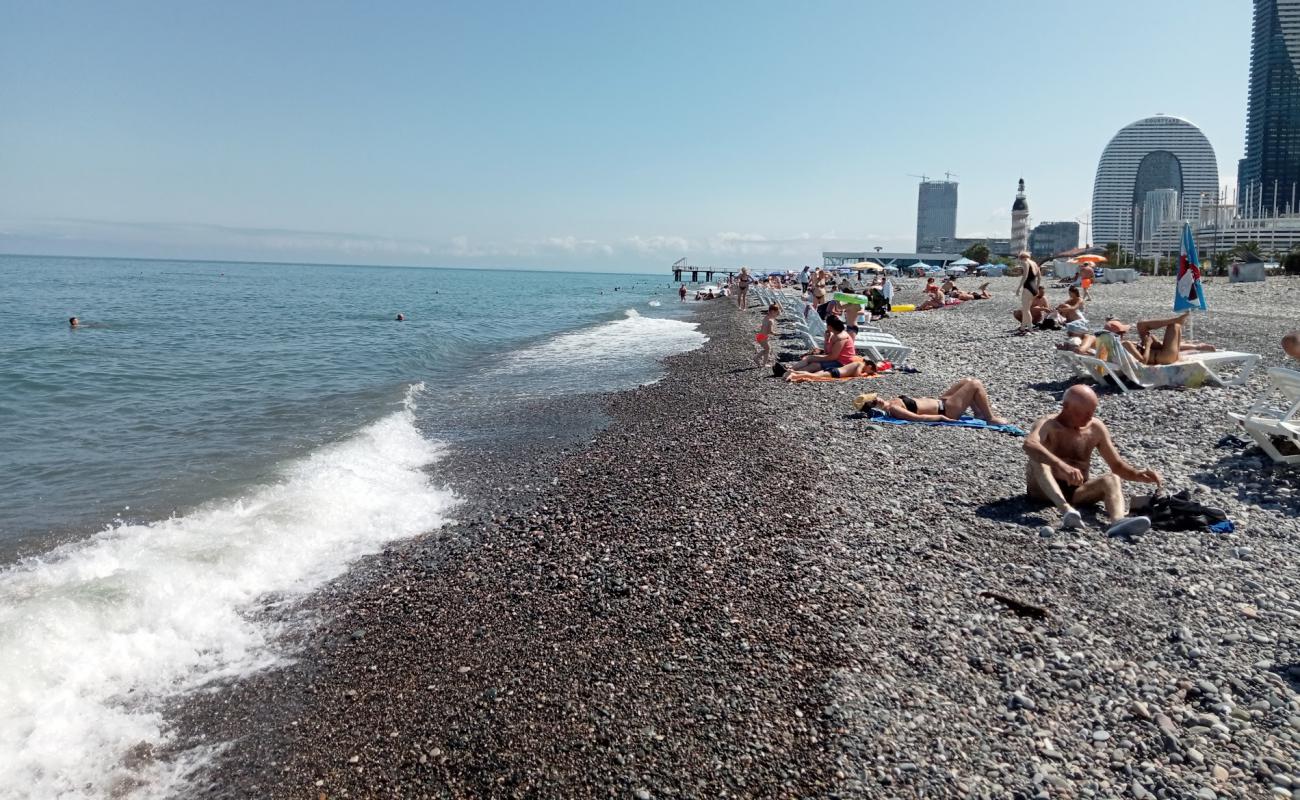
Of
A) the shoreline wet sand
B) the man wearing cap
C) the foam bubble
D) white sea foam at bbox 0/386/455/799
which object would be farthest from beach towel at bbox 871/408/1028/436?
the man wearing cap

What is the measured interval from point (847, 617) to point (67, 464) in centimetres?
966

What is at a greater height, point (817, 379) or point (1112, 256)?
point (1112, 256)

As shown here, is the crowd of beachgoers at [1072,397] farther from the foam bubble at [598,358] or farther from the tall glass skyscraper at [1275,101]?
the tall glass skyscraper at [1275,101]

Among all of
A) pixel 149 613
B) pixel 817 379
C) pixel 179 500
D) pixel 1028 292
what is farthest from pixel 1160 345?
pixel 179 500

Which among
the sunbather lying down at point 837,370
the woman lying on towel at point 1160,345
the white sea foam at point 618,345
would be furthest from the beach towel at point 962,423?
the white sea foam at point 618,345

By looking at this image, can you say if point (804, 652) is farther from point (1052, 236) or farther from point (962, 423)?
point (1052, 236)

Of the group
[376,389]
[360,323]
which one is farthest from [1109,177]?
[376,389]

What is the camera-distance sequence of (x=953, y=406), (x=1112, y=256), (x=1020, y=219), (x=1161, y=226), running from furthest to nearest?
(x=1020, y=219)
(x=1112, y=256)
(x=1161, y=226)
(x=953, y=406)

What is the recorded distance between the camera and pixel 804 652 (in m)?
4.03

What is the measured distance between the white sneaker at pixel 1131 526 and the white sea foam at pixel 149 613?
540 cm

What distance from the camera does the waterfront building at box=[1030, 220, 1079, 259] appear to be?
473ft

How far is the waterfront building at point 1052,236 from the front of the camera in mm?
144250

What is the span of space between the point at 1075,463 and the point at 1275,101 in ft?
504

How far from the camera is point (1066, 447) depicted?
5.82m
